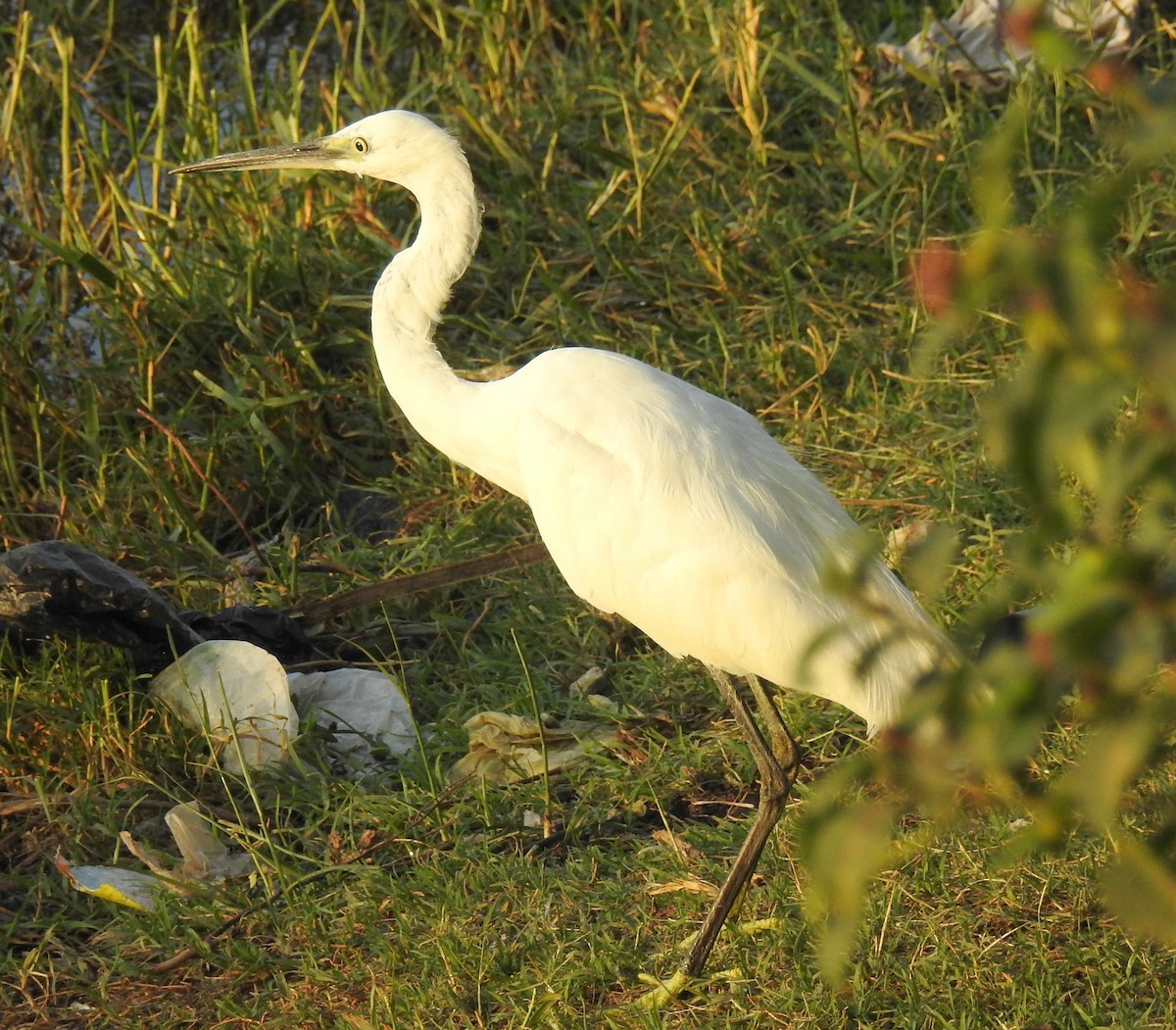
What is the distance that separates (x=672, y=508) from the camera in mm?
2924

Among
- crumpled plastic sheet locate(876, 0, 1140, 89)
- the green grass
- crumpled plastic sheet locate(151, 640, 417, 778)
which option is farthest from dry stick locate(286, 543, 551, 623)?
crumpled plastic sheet locate(876, 0, 1140, 89)

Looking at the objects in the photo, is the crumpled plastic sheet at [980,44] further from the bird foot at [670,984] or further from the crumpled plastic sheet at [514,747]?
the bird foot at [670,984]

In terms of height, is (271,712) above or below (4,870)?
above

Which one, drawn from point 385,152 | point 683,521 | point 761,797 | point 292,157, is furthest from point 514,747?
point 292,157

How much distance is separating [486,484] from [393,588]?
60 centimetres

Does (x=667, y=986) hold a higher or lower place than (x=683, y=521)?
lower

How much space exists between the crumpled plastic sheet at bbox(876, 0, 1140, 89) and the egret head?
7.95ft

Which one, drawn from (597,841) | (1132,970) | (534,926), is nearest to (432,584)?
(597,841)

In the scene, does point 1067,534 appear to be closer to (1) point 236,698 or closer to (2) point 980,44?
(1) point 236,698

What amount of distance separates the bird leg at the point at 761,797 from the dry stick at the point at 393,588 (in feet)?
3.64

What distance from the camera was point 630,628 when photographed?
3971 mm

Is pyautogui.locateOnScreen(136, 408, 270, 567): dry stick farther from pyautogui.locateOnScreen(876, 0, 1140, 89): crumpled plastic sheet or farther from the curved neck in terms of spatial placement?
pyautogui.locateOnScreen(876, 0, 1140, 89): crumpled plastic sheet

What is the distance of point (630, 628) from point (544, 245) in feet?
5.68

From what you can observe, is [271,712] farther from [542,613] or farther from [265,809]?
[542,613]
